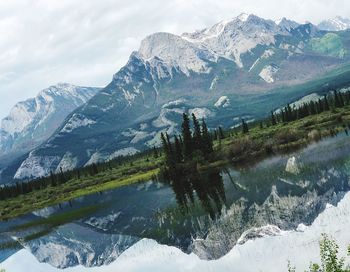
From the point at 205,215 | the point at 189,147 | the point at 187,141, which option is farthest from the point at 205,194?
the point at 189,147

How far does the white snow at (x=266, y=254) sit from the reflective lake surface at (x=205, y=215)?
1.49 metres

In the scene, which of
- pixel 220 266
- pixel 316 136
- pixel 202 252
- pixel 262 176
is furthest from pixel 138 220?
pixel 316 136

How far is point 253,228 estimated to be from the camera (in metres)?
60.4

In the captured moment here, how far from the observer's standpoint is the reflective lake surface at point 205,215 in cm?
6306

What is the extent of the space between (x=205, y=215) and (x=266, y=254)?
1112 inches

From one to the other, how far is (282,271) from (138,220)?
5850 centimetres

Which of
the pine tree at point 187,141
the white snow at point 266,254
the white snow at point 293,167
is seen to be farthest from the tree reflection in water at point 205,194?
the pine tree at point 187,141

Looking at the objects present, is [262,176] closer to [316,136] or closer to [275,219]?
[275,219]

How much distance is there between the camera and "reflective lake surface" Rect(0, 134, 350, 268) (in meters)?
63.1

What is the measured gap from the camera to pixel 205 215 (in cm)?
7894

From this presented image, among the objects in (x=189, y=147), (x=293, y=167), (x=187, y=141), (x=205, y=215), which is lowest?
(x=205, y=215)

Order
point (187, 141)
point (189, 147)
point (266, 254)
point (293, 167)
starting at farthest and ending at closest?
point (189, 147), point (187, 141), point (293, 167), point (266, 254)

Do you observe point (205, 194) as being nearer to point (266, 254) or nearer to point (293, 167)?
point (293, 167)

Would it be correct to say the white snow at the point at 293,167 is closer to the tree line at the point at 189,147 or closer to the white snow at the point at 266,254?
the white snow at the point at 266,254
